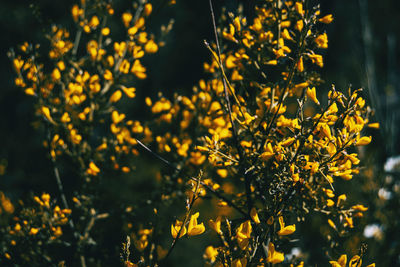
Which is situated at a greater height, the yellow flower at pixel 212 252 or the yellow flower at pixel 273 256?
the yellow flower at pixel 273 256

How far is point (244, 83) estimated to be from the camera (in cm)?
112

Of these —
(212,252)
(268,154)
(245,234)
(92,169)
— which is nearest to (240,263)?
(245,234)

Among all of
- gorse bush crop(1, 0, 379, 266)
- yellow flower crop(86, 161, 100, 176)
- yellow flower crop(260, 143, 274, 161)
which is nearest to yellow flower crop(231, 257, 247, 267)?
gorse bush crop(1, 0, 379, 266)

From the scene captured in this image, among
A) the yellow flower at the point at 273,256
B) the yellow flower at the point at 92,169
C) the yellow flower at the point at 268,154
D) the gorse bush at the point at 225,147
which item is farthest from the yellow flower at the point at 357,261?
the yellow flower at the point at 92,169

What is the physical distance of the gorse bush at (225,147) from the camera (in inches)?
34.9

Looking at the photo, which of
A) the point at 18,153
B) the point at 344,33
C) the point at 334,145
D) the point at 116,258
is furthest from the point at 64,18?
the point at 334,145

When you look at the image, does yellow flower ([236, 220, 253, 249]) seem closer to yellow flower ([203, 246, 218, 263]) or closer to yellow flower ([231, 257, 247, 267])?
yellow flower ([231, 257, 247, 267])

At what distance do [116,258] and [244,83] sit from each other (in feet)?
3.03

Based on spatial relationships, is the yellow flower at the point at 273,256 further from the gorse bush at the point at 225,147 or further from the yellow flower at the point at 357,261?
the yellow flower at the point at 357,261

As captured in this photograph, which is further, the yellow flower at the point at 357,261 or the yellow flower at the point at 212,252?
the yellow flower at the point at 212,252

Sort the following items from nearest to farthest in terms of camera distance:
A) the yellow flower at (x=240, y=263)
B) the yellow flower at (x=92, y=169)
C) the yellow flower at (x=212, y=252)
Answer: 1. the yellow flower at (x=240, y=263)
2. the yellow flower at (x=212, y=252)
3. the yellow flower at (x=92, y=169)

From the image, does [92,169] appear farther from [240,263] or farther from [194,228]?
[240,263]

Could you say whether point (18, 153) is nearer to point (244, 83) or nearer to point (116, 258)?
point (116, 258)

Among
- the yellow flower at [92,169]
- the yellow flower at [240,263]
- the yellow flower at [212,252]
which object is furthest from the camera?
the yellow flower at [92,169]
